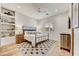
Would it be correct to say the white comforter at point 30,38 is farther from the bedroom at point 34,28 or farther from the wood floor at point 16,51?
the wood floor at point 16,51

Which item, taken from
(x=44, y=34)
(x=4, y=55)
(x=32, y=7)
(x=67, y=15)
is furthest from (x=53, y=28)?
(x=4, y=55)

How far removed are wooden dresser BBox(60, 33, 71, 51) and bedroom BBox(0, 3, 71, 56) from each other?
20mm

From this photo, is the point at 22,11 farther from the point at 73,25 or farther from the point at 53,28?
the point at 73,25

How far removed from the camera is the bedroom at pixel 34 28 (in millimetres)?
2246

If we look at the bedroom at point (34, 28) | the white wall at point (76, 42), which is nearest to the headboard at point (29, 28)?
the bedroom at point (34, 28)

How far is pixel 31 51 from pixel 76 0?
53.6 inches

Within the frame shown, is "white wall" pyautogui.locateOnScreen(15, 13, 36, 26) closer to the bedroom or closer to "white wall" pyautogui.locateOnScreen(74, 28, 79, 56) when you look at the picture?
the bedroom

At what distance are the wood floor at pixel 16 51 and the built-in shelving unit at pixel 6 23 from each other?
0.25m

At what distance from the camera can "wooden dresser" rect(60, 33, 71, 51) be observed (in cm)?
229

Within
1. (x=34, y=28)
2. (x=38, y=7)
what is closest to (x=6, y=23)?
(x=34, y=28)

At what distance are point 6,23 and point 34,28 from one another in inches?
22.7

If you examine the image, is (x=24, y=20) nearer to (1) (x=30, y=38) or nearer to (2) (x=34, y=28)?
(2) (x=34, y=28)

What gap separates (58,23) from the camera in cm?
231

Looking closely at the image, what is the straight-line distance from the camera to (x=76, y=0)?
221 cm
